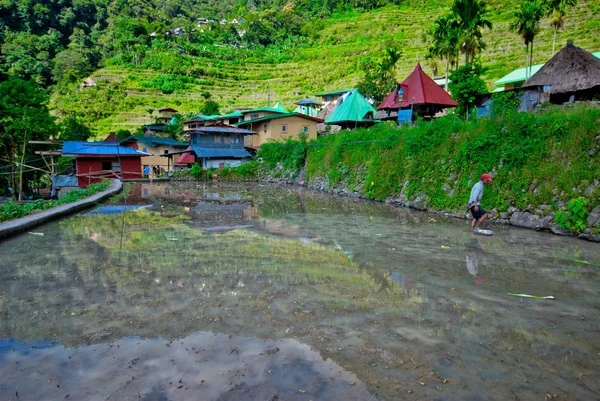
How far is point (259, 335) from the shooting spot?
4.16m

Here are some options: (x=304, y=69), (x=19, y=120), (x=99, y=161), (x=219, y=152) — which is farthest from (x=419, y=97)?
(x=304, y=69)

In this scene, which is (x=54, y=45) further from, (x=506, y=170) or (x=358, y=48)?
(x=506, y=170)

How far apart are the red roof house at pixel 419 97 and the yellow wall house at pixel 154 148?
1071 inches

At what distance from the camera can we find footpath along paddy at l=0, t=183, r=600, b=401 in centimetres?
327

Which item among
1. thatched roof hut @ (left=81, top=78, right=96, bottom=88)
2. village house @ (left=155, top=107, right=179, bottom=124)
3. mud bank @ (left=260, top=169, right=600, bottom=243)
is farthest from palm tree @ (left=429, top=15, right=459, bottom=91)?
thatched roof hut @ (left=81, top=78, right=96, bottom=88)

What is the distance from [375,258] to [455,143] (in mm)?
9345

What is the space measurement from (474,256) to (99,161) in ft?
109

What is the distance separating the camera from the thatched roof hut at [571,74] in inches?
727

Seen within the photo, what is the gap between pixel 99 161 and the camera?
33.3 meters

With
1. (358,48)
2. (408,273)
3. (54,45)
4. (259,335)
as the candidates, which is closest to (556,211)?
(408,273)

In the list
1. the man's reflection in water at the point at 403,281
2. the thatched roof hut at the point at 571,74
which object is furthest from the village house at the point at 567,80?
the man's reflection in water at the point at 403,281

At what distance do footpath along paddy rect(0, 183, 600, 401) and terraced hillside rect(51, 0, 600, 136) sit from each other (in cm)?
4368

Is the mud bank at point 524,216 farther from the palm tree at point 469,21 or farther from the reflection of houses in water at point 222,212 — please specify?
the palm tree at point 469,21

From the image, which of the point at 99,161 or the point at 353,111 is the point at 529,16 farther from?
the point at 99,161
